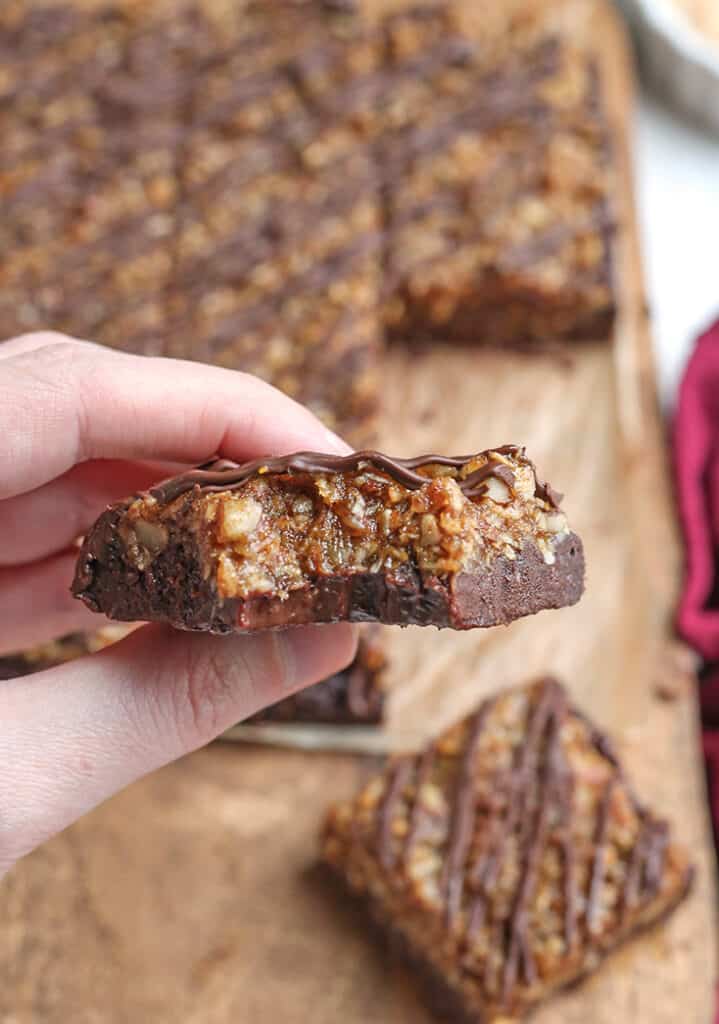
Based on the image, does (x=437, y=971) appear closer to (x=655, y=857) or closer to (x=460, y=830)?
(x=460, y=830)

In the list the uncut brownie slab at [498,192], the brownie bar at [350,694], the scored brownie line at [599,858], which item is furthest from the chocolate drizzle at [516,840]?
the uncut brownie slab at [498,192]

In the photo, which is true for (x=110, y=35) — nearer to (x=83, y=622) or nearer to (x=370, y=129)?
(x=370, y=129)

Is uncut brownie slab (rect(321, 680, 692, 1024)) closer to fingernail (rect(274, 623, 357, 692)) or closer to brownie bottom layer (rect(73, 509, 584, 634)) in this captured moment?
fingernail (rect(274, 623, 357, 692))

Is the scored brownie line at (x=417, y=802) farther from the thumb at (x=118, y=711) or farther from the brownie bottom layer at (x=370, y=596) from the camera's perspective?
the brownie bottom layer at (x=370, y=596)

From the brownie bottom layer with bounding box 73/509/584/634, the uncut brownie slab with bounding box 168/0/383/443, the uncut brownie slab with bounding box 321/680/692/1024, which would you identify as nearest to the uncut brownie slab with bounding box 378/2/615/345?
the uncut brownie slab with bounding box 168/0/383/443

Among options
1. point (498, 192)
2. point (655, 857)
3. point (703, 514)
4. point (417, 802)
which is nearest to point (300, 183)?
point (498, 192)

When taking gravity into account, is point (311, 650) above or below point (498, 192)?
below

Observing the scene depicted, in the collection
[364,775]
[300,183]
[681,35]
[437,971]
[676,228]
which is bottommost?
[437,971]

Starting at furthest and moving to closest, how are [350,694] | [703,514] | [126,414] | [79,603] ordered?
1. [703,514]
2. [350,694]
3. [79,603]
4. [126,414]
